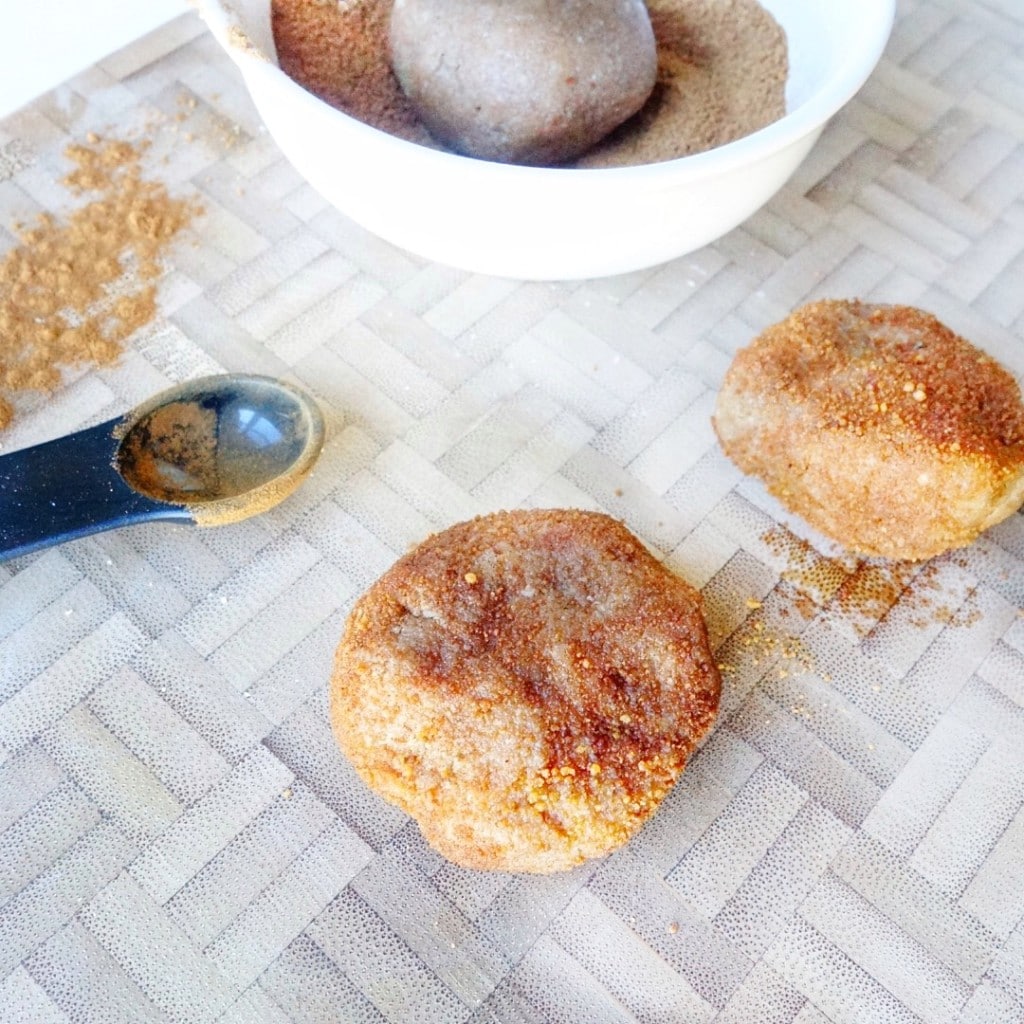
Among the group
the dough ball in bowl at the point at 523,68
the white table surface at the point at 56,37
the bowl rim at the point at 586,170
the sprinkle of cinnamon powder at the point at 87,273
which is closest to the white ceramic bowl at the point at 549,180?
the bowl rim at the point at 586,170

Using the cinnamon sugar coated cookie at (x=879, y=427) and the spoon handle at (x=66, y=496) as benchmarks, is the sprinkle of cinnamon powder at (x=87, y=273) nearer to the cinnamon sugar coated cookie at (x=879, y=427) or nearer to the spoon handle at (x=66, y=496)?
the spoon handle at (x=66, y=496)

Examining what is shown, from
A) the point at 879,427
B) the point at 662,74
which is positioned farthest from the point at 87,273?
the point at 879,427

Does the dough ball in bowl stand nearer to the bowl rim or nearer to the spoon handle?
the bowl rim

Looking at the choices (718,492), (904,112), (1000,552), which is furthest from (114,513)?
(904,112)

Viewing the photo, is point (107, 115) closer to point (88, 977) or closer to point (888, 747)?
point (88, 977)

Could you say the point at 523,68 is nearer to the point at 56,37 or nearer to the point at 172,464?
the point at 172,464

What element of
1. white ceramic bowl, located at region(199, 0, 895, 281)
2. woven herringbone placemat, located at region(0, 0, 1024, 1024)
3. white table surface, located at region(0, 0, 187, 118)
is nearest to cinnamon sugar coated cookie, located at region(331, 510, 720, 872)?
woven herringbone placemat, located at region(0, 0, 1024, 1024)

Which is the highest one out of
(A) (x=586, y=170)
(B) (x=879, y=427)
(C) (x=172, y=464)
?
(A) (x=586, y=170)
